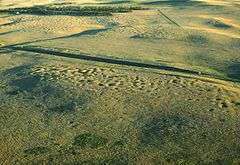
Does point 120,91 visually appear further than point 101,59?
No

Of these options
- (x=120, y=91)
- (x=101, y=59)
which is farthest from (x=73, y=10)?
(x=120, y=91)

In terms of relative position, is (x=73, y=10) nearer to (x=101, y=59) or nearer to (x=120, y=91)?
(x=101, y=59)

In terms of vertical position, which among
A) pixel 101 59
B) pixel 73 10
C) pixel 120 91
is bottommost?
pixel 73 10

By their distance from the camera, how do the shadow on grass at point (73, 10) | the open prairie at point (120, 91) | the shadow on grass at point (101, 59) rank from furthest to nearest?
the shadow on grass at point (73, 10) → the shadow on grass at point (101, 59) → the open prairie at point (120, 91)

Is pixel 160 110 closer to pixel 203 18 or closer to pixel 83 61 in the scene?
pixel 83 61

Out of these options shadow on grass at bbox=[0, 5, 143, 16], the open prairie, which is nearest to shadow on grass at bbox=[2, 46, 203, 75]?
the open prairie

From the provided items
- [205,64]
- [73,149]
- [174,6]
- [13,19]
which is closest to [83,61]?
[205,64]

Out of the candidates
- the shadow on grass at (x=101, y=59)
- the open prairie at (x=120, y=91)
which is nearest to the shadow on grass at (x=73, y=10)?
the open prairie at (x=120, y=91)

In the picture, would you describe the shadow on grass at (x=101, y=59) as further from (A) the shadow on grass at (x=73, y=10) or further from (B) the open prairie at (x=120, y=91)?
(A) the shadow on grass at (x=73, y=10)
